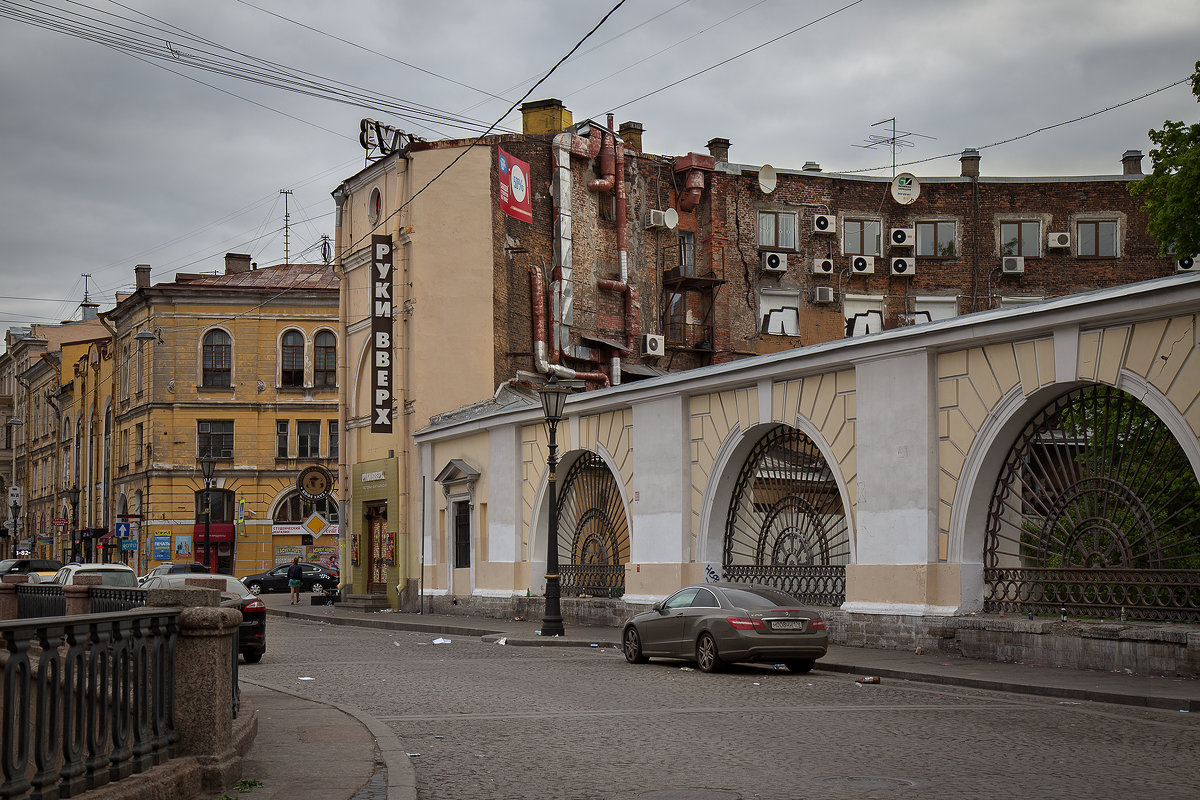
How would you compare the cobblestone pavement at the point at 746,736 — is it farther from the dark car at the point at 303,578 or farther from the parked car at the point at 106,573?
the dark car at the point at 303,578

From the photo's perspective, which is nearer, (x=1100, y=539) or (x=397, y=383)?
(x=1100, y=539)

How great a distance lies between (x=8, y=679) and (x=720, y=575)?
19.8 metres

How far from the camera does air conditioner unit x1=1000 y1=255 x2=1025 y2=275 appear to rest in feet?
152

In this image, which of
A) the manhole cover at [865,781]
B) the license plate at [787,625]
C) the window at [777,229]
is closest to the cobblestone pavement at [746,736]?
the manhole cover at [865,781]

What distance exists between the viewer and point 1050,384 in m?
18.1

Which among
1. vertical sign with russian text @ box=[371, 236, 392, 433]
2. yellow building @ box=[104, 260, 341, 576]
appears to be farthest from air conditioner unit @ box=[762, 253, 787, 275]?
yellow building @ box=[104, 260, 341, 576]

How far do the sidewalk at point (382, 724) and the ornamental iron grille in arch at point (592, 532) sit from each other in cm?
361

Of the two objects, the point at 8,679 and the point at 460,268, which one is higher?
the point at 460,268

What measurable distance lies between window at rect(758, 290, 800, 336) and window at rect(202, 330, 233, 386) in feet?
92.3

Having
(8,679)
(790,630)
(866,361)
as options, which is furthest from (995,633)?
(8,679)

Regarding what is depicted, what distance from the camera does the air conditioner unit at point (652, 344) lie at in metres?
42.9

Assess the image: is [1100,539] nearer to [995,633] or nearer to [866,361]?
[995,633]

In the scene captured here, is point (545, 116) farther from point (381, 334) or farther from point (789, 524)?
point (789, 524)

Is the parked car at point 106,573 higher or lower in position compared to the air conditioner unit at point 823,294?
lower
